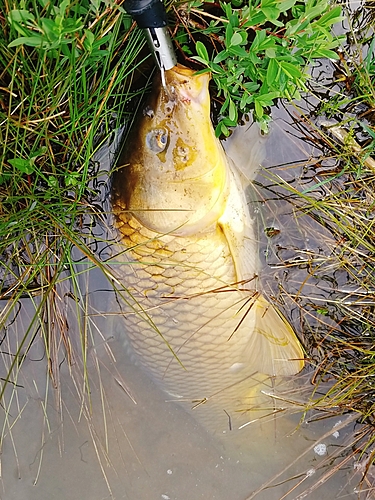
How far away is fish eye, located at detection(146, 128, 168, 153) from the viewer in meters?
1.41

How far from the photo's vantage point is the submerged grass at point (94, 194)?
145 cm

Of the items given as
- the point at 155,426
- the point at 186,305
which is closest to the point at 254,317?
the point at 186,305

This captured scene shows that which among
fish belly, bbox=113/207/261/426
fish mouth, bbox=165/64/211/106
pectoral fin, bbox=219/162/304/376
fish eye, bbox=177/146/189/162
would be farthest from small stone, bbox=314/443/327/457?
fish mouth, bbox=165/64/211/106

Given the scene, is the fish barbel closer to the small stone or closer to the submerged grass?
the submerged grass

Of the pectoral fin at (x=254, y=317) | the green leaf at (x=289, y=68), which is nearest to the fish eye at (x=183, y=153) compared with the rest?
the pectoral fin at (x=254, y=317)

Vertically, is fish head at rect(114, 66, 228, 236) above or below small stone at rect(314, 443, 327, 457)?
above

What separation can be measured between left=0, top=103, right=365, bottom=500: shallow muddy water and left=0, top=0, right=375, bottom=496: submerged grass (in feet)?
0.13

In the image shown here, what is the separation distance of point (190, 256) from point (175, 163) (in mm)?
312

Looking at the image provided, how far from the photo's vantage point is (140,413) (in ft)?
7.42

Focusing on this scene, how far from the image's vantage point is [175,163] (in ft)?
4.70

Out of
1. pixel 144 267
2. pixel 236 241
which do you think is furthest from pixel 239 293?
pixel 144 267

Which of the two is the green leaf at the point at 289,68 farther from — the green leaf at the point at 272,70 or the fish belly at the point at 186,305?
the fish belly at the point at 186,305

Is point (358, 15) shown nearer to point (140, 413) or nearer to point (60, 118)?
point (60, 118)

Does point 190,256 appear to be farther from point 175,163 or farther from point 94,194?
point 94,194
